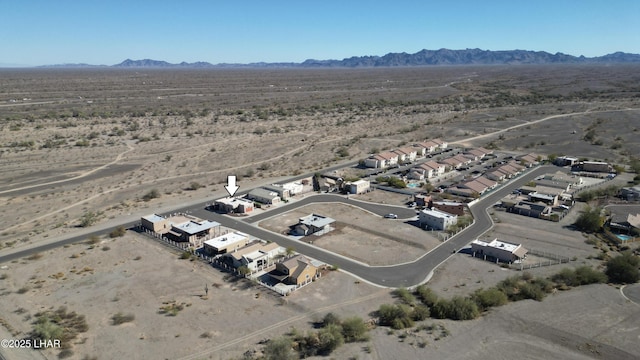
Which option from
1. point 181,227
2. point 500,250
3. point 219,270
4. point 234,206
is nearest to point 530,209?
point 500,250

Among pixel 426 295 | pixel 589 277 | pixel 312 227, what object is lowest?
pixel 426 295

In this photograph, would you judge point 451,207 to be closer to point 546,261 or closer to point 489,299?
point 546,261

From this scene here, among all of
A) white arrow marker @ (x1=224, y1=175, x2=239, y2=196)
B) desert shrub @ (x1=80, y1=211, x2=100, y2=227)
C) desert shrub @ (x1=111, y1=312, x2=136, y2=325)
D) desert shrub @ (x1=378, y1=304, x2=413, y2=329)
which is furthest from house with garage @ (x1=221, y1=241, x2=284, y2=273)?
desert shrub @ (x1=80, y1=211, x2=100, y2=227)

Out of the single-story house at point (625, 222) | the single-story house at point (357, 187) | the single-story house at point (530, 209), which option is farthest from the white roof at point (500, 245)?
the single-story house at point (357, 187)

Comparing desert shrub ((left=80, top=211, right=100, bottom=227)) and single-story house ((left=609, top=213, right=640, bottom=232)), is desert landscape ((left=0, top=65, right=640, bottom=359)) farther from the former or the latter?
single-story house ((left=609, top=213, right=640, bottom=232))

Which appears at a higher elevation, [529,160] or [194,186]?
[529,160]

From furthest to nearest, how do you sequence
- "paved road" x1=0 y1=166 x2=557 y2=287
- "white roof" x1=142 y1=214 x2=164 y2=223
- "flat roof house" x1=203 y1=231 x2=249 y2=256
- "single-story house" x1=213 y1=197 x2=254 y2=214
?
1. "single-story house" x1=213 y1=197 x2=254 y2=214
2. "white roof" x1=142 y1=214 x2=164 y2=223
3. "flat roof house" x1=203 y1=231 x2=249 y2=256
4. "paved road" x1=0 y1=166 x2=557 y2=287
